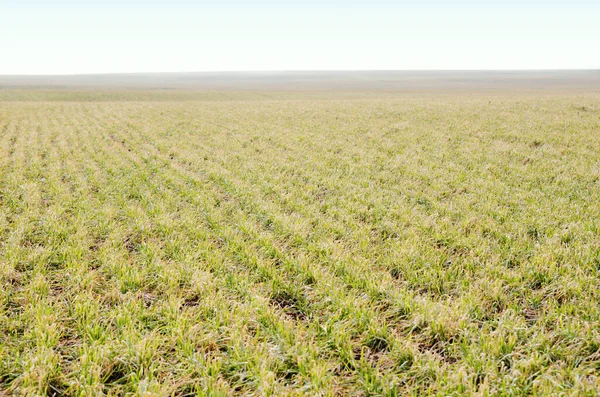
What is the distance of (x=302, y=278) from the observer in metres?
5.84

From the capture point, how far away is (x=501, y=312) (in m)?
4.91

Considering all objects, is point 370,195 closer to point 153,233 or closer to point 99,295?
point 153,233

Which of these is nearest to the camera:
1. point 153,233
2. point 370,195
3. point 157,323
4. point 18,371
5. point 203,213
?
point 18,371

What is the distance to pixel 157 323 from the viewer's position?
4672mm

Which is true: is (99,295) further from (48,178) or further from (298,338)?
(48,178)

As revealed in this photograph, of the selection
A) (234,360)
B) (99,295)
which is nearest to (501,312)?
(234,360)

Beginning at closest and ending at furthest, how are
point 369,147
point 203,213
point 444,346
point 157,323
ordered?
point 444,346 → point 157,323 → point 203,213 → point 369,147

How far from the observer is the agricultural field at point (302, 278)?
384 cm

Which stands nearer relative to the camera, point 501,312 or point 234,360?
point 234,360

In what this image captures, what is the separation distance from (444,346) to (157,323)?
3.45 m

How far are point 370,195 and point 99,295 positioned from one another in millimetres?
7008

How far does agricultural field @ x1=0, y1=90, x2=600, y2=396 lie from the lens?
384 centimetres

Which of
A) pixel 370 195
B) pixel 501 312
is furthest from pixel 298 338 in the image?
pixel 370 195

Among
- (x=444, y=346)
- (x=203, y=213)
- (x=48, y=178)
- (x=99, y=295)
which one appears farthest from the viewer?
(x=48, y=178)
